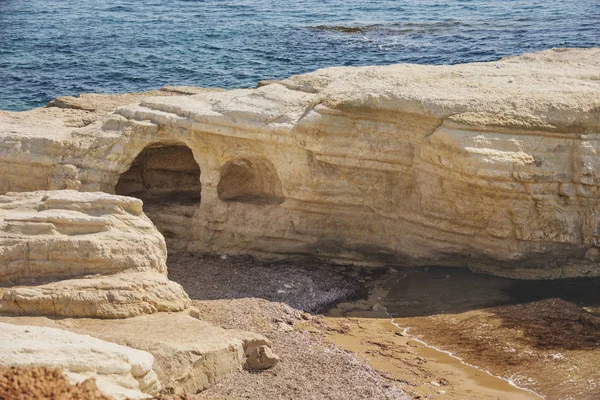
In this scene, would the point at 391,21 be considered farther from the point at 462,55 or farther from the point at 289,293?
the point at 289,293

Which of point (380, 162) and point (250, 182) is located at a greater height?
point (380, 162)

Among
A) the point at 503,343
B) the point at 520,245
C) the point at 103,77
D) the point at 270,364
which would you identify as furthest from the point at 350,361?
the point at 103,77

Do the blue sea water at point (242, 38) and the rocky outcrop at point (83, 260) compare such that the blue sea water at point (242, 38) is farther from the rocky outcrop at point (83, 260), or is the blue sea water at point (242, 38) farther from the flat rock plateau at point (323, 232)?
the rocky outcrop at point (83, 260)

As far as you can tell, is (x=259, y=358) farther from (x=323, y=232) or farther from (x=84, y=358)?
(x=323, y=232)

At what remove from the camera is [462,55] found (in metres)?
29.8

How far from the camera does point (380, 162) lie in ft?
48.6

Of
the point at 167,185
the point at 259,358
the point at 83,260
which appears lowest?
the point at 259,358

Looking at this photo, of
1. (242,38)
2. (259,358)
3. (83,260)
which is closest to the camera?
(259,358)

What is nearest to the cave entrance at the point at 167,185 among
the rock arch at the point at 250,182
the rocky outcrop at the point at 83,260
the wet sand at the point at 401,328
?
the rock arch at the point at 250,182

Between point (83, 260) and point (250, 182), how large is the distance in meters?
4.91

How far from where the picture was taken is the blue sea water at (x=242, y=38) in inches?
1148

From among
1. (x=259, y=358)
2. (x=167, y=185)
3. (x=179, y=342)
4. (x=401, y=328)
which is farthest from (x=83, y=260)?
(x=167, y=185)

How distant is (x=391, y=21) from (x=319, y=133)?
865 inches

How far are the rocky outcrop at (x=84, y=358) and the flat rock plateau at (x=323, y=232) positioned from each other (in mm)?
36
